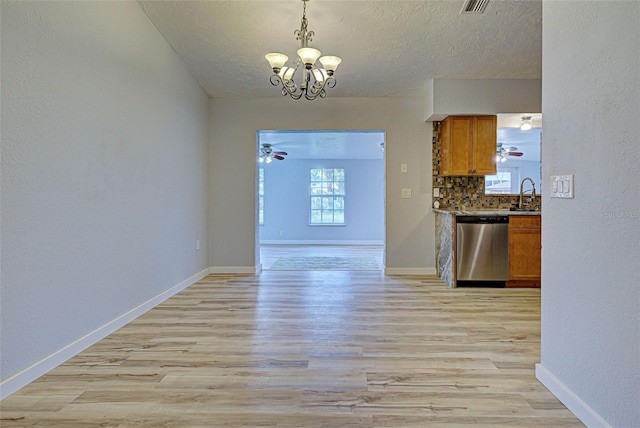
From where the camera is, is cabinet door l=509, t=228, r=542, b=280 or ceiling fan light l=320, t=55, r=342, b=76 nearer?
ceiling fan light l=320, t=55, r=342, b=76

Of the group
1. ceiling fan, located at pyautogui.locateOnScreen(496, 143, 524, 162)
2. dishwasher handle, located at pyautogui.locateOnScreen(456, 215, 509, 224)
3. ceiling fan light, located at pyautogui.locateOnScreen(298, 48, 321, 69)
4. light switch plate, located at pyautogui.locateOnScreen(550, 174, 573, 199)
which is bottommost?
dishwasher handle, located at pyautogui.locateOnScreen(456, 215, 509, 224)

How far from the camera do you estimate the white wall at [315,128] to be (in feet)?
15.5

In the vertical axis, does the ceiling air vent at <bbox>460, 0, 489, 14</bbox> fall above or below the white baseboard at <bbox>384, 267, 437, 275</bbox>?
above

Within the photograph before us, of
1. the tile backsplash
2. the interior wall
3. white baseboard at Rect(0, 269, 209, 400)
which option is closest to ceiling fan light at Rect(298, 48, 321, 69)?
white baseboard at Rect(0, 269, 209, 400)

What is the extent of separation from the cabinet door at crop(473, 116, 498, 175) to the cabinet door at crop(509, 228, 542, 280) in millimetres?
882

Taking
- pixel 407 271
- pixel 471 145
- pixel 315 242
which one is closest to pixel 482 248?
pixel 407 271

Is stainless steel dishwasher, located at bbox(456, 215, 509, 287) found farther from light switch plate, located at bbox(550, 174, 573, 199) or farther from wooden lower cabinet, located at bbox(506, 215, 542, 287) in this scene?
light switch plate, located at bbox(550, 174, 573, 199)

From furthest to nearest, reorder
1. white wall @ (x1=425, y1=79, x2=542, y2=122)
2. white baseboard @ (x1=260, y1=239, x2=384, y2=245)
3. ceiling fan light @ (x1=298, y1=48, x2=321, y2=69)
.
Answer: white baseboard @ (x1=260, y1=239, x2=384, y2=245) < white wall @ (x1=425, y1=79, x2=542, y2=122) < ceiling fan light @ (x1=298, y1=48, x2=321, y2=69)

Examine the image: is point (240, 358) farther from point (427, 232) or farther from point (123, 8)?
point (427, 232)

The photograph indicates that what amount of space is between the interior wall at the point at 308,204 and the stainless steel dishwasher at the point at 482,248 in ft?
16.9

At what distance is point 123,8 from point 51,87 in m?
1.09

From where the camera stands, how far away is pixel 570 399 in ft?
5.27

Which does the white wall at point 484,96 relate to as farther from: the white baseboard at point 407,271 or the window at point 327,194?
the window at point 327,194

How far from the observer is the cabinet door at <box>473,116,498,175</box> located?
4.36m
